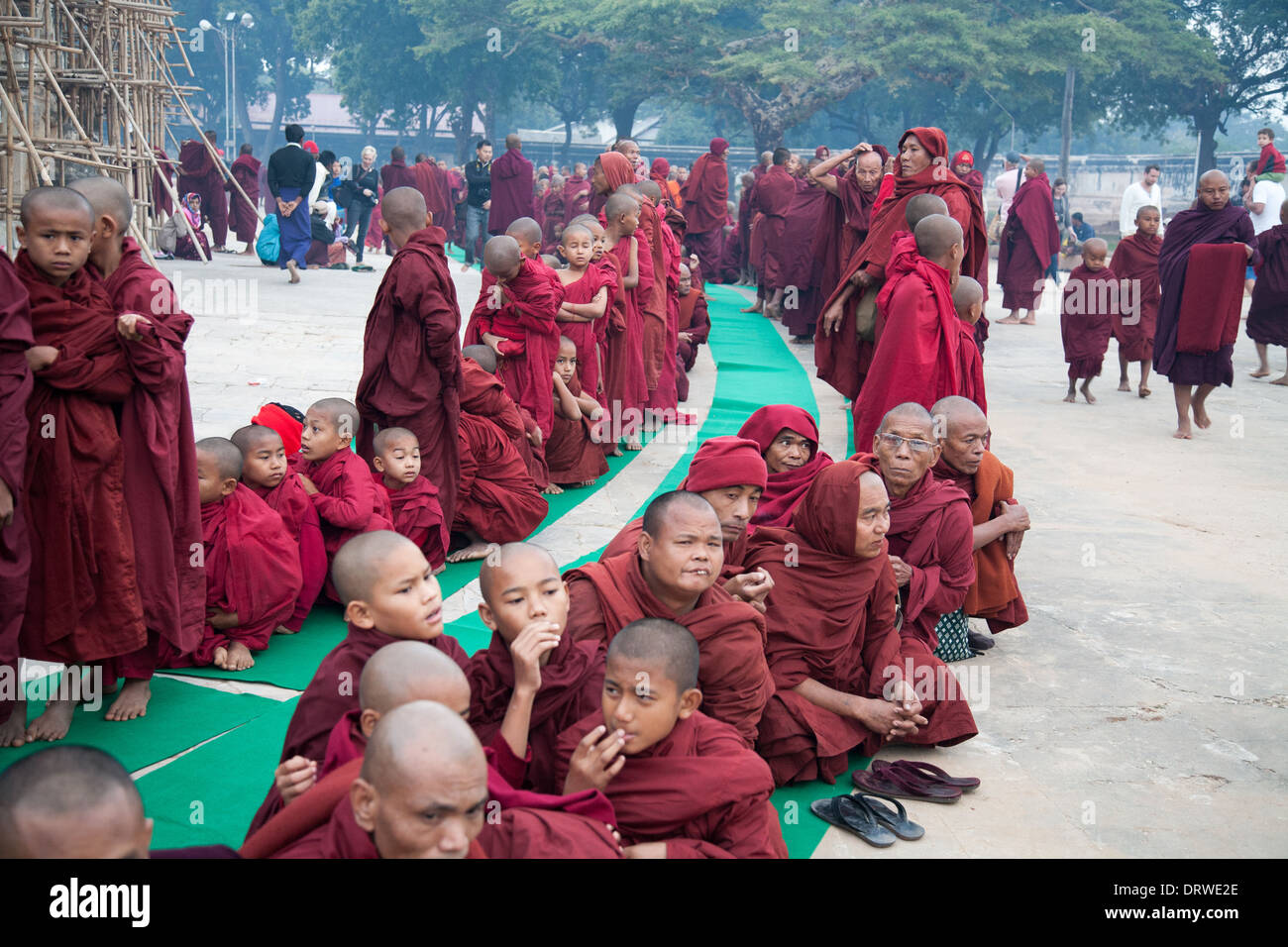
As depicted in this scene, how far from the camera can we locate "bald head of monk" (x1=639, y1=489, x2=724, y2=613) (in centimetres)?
347

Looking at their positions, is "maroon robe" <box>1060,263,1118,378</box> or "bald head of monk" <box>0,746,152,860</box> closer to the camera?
"bald head of monk" <box>0,746,152,860</box>

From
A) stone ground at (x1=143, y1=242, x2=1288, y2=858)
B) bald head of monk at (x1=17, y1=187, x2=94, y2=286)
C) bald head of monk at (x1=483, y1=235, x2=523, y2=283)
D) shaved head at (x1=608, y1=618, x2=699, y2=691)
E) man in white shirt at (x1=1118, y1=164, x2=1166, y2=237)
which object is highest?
man in white shirt at (x1=1118, y1=164, x2=1166, y2=237)

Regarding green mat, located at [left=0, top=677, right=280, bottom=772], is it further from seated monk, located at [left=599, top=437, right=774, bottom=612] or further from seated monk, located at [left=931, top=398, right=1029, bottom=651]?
seated monk, located at [left=931, top=398, right=1029, bottom=651]

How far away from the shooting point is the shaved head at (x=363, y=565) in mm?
3098

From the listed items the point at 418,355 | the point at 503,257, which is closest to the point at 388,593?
the point at 418,355

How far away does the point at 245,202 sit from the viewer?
60.5 feet

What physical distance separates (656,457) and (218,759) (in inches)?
190

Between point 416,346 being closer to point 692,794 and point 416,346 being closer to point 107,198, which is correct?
point 107,198

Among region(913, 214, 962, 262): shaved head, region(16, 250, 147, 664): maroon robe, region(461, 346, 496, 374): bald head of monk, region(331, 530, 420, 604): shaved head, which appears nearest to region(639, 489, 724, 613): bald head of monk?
region(331, 530, 420, 604): shaved head

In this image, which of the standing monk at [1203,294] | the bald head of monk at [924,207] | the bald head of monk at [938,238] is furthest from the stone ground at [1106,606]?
the bald head of monk at [924,207]

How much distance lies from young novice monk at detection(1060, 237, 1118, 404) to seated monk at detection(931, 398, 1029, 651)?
5.90 metres

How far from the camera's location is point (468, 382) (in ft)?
20.3
